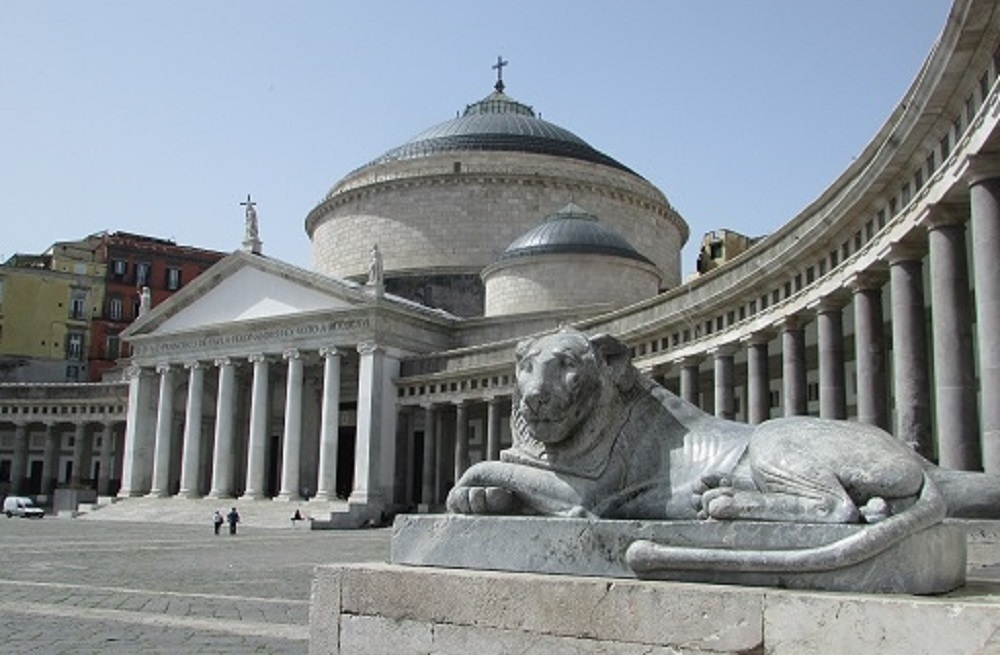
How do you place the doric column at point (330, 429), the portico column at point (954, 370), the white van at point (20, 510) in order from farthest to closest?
the white van at point (20, 510)
the doric column at point (330, 429)
the portico column at point (954, 370)

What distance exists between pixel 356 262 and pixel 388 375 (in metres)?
15.2

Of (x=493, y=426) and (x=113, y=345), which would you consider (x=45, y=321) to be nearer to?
(x=113, y=345)

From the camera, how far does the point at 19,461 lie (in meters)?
63.7

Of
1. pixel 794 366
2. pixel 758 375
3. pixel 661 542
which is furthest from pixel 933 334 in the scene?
pixel 661 542

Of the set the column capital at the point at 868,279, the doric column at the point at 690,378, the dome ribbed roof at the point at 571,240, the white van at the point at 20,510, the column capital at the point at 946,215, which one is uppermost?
the dome ribbed roof at the point at 571,240

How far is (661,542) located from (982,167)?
12.0 m

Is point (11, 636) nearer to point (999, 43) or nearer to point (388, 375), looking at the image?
point (999, 43)

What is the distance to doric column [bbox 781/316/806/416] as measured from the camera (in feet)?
81.8

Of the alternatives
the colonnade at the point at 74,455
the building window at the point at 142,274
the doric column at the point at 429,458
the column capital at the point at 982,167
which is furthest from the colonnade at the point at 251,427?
the column capital at the point at 982,167

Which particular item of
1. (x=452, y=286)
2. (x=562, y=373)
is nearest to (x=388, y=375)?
(x=452, y=286)

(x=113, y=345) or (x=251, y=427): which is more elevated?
(x=113, y=345)

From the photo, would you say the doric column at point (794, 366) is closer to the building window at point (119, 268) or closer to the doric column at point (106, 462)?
the doric column at point (106, 462)

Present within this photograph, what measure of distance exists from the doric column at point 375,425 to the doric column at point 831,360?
26.4m

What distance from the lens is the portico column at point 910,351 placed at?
18094 millimetres
